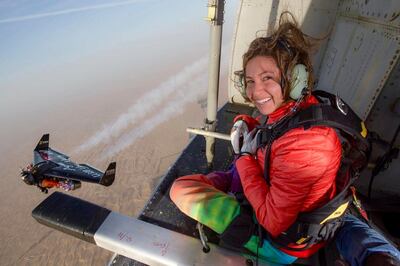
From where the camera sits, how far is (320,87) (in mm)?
3414

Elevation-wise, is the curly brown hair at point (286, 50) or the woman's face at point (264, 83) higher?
the curly brown hair at point (286, 50)

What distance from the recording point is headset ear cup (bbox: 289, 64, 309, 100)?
1.44 m

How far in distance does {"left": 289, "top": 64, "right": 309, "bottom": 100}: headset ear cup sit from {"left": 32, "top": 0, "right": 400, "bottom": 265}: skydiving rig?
77 cm

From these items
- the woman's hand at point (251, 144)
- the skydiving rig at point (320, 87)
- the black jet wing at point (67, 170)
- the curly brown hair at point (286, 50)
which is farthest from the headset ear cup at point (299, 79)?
the black jet wing at point (67, 170)

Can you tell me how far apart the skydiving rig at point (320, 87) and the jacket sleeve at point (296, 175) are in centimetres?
31

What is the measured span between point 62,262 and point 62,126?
138 feet

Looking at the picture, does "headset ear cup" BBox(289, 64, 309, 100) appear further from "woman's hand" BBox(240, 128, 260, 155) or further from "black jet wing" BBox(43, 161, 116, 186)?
"black jet wing" BBox(43, 161, 116, 186)

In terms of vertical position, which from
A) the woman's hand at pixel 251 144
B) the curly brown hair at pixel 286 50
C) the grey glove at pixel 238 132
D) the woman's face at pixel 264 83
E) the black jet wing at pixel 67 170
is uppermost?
the curly brown hair at pixel 286 50

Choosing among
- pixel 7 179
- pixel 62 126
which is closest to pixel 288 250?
pixel 7 179

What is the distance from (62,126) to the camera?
54.8 m

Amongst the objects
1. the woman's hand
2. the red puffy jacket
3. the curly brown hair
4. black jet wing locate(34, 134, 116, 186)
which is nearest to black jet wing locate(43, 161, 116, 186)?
black jet wing locate(34, 134, 116, 186)

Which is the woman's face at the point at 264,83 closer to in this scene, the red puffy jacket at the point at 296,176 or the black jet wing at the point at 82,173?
the red puffy jacket at the point at 296,176

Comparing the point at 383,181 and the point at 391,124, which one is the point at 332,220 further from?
the point at 383,181

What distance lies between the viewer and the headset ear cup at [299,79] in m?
1.44
